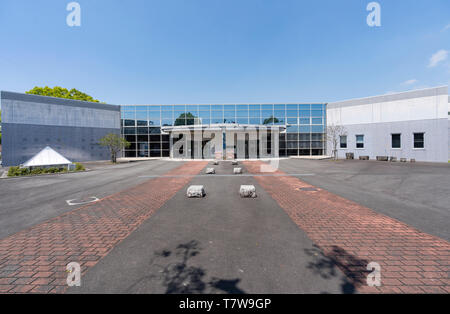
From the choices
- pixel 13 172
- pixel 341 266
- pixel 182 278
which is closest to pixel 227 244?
pixel 182 278

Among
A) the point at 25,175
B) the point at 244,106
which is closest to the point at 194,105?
the point at 244,106

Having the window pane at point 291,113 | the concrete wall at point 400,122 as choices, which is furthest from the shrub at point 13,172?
the concrete wall at point 400,122

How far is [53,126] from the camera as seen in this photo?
2736 centimetres

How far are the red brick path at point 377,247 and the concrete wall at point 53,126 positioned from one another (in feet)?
115

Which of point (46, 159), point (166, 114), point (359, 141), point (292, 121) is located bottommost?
point (46, 159)

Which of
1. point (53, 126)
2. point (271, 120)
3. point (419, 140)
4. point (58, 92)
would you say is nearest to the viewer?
point (419, 140)

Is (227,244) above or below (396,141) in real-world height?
below

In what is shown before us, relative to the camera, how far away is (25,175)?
15539 mm

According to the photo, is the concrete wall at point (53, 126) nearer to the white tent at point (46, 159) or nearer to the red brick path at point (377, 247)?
the white tent at point (46, 159)

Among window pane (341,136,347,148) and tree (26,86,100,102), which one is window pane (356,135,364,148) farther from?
tree (26,86,100,102)

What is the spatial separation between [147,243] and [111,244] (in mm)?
882

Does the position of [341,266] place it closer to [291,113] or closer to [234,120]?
[234,120]

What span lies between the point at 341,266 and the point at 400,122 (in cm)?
3347
